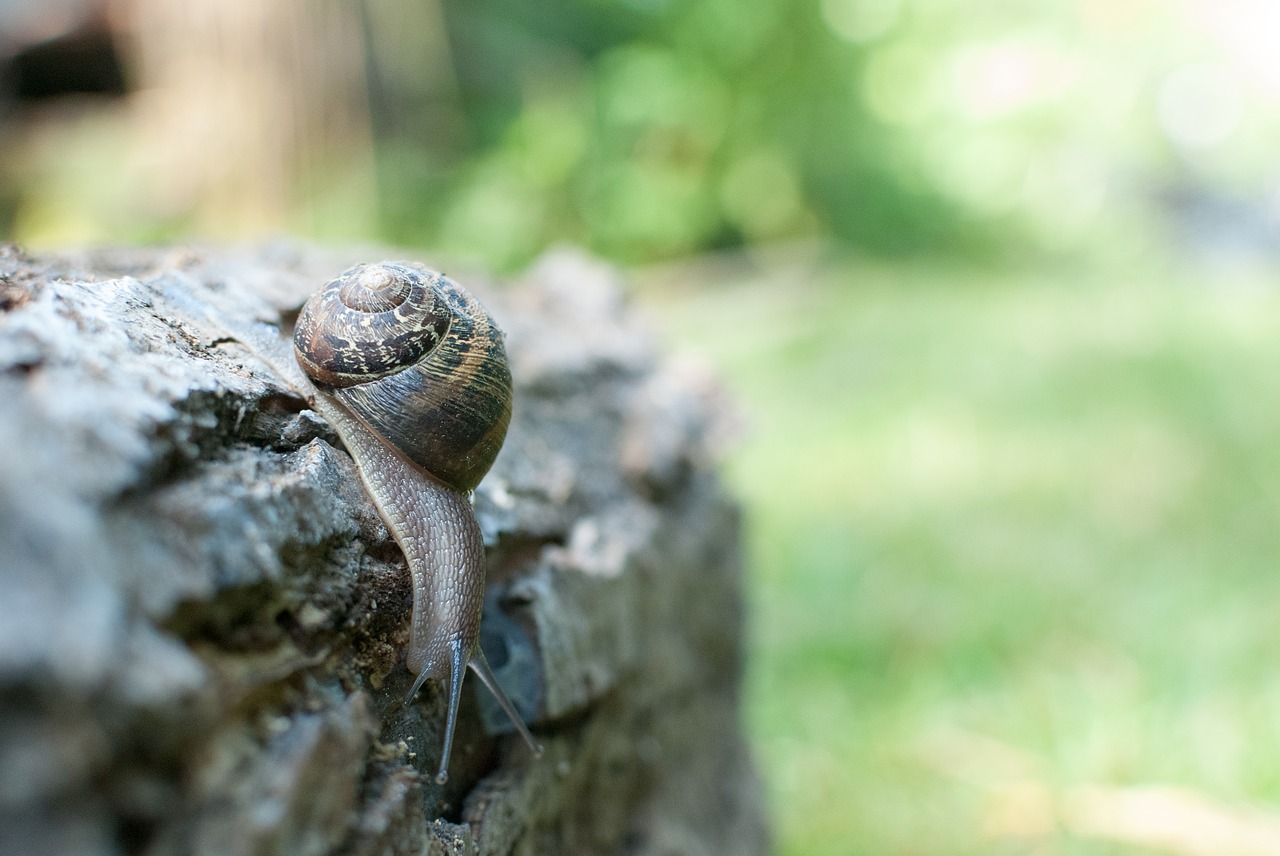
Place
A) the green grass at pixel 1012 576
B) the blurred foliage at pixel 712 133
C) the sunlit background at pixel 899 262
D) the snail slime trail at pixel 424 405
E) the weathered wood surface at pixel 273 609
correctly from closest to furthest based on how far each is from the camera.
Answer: the weathered wood surface at pixel 273 609 → the snail slime trail at pixel 424 405 → the green grass at pixel 1012 576 → the sunlit background at pixel 899 262 → the blurred foliage at pixel 712 133

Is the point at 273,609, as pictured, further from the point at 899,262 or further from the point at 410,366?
the point at 899,262

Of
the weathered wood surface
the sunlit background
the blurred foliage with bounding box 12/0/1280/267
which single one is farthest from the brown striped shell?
the blurred foliage with bounding box 12/0/1280/267

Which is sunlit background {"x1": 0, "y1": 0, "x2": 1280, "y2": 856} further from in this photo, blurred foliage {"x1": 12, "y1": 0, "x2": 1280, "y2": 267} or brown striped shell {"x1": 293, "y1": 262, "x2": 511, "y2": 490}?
brown striped shell {"x1": 293, "y1": 262, "x2": 511, "y2": 490}

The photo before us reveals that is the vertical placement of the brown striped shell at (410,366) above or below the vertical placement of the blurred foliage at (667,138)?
above

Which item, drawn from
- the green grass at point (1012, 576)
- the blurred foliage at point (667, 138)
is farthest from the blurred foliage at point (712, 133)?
the green grass at point (1012, 576)

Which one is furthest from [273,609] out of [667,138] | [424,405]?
[667,138]

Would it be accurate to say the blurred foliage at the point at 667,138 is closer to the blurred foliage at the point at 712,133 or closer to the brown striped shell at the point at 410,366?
the blurred foliage at the point at 712,133

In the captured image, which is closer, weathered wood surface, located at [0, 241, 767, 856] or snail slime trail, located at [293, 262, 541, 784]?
weathered wood surface, located at [0, 241, 767, 856]
